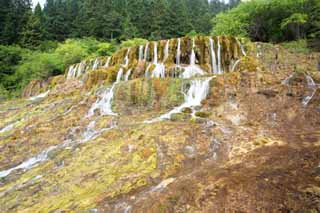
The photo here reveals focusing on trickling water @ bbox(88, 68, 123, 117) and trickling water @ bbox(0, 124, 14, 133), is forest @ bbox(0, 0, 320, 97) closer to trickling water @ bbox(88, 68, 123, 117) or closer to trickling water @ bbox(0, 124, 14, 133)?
trickling water @ bbox(0, 124, 14, 133)

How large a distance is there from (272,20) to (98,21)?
67.8ft

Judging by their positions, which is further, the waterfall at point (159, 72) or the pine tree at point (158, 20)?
the pine tree at point (158, 20)

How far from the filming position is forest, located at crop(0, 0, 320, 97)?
1927cm

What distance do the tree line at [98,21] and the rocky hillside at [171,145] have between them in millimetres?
17623

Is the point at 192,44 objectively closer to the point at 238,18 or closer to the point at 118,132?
the point at 238,18

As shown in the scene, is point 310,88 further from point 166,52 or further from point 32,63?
point 32,63

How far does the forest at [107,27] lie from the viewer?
63.2ft

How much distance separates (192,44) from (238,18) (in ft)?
26.7

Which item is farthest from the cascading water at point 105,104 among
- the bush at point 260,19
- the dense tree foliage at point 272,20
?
the bush at point 260,19

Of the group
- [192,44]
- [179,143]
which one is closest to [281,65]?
[192,44]

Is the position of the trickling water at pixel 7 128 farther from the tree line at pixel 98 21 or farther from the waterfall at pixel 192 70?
the tree line at pixel 98 21

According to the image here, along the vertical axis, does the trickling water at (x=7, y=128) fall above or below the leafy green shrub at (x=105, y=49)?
below

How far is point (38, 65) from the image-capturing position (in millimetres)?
20859

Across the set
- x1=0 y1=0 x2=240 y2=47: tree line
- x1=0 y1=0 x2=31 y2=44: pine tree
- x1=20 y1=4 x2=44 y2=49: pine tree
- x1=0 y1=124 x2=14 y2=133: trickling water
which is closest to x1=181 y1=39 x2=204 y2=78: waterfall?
x1=0 y1=124 x2=14 y2=133: trickling water
